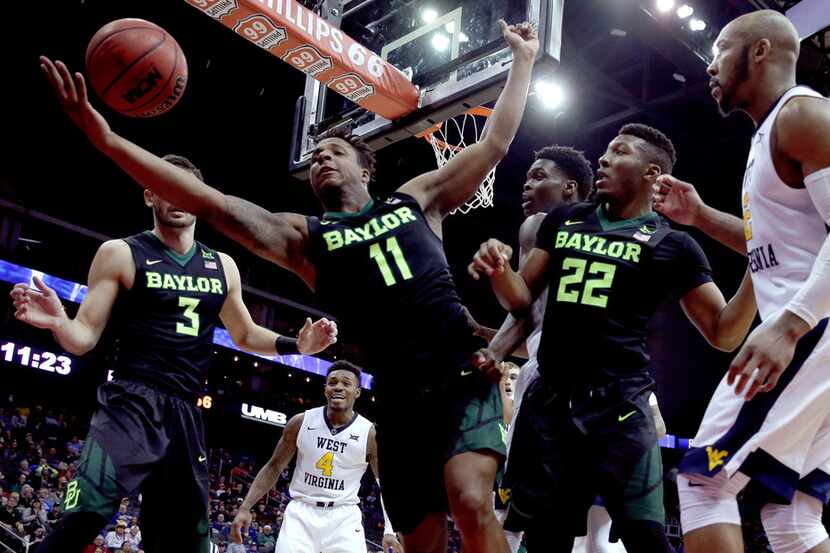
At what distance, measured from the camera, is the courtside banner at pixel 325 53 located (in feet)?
20.7

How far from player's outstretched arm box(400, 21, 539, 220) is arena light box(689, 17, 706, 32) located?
773 centimetres

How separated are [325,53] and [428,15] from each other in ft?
3.48

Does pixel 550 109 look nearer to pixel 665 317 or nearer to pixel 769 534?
pixel 665 317

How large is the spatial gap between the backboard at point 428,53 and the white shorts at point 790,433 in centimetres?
404

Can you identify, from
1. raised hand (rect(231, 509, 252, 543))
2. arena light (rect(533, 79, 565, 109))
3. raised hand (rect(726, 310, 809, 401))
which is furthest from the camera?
arena light (rect(533, 79, 565, 109))

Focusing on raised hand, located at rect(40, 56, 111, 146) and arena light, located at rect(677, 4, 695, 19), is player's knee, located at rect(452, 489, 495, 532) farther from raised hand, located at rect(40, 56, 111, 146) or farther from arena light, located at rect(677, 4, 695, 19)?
arena light, located at rect(677, 4, 695, 19)

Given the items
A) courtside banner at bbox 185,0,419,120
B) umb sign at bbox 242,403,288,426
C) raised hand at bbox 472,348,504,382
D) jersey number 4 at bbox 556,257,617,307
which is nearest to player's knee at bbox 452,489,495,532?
raised hand at bbox 472,348,504,382

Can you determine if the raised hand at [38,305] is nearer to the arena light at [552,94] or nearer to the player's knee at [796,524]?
the player's knee at [796,524]

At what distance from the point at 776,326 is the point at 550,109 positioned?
498 inches

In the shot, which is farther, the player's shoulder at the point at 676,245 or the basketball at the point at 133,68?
the basketball at the point at 133,68

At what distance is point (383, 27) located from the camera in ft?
24.1

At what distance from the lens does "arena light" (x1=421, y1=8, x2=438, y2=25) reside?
23.0 feet

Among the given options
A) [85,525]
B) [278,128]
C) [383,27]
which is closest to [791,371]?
[85,525]

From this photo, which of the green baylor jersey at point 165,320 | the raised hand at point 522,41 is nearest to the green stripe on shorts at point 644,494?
the raised hand at point 522,41
